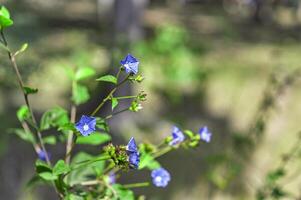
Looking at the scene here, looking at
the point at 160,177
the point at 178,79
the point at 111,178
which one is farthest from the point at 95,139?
the point at 178,79

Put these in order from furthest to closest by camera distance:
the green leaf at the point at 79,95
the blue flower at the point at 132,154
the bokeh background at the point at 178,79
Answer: the bokeh background at the point at 178,79, the green leaf at the point at 79,95, the blue flower at the point at 132,154

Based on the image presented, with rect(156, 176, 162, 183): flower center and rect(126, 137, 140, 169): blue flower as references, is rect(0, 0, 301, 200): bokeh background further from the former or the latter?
rect(126, 137, 140, 169): blue flower

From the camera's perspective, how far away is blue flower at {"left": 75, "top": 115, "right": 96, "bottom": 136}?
119 centimetres

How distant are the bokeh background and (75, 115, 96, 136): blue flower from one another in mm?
2291

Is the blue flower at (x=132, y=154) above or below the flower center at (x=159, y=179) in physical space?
below

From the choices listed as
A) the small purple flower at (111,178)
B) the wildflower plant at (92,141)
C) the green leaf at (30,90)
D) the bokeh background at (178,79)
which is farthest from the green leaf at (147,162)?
the bokeh background at (178,79)

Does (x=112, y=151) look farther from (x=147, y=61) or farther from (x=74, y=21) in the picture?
(x=74, y=21)

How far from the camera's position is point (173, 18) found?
314 inches

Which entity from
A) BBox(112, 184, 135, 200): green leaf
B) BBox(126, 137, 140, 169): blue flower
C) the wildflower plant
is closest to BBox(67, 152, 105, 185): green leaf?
the wildflower plant

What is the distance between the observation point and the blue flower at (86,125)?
1.19m

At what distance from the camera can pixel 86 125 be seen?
47.0 inches

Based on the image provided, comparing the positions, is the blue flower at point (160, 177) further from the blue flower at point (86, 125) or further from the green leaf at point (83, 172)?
the blue flower at point (86, 125)

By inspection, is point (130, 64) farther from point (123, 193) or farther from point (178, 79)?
point (178, 79)

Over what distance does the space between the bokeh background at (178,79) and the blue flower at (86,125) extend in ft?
7.51
